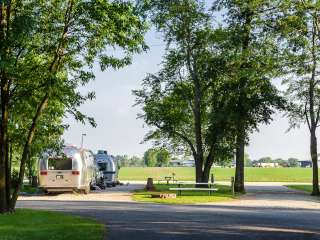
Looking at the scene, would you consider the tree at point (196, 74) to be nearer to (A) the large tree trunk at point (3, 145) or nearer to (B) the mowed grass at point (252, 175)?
(A) the large tree trunk at point (3, 145)

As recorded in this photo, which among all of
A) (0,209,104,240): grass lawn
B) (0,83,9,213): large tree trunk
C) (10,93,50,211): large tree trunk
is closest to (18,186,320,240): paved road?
(0,209,104,240): grass lawn

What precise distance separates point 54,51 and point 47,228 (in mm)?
7721

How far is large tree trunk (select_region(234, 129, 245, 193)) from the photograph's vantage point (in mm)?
41438

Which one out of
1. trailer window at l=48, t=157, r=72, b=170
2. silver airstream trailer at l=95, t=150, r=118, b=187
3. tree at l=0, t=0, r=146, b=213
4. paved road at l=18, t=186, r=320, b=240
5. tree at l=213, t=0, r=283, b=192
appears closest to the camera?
paved road at l=18, t=186, r=320, b=240

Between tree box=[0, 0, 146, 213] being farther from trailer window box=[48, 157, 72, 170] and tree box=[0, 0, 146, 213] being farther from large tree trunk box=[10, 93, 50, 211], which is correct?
trailer window box=[48, 157, 72, 170]

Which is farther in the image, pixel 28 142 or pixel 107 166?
pixel 107 166

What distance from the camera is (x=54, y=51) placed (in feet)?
68.0

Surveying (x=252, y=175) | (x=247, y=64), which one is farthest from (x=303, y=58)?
(x=252, y=175)

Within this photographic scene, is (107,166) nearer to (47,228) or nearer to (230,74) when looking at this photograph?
(230,74)

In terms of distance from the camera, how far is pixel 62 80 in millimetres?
20250

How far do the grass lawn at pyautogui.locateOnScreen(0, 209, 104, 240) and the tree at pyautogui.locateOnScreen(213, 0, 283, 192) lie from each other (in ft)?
75.3

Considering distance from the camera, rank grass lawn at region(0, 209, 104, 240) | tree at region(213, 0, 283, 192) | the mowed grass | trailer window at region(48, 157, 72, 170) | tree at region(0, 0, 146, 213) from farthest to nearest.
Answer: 1. the mowed grass
2. tree at region(213, 0, 283, 192)
3. trailer window at region(48, 157, 72, 170)
4. tree at region(0, 0, 146, 213)
5. grass lawn at region(0, 209, 104, 240)

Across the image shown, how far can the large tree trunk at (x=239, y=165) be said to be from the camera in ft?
136

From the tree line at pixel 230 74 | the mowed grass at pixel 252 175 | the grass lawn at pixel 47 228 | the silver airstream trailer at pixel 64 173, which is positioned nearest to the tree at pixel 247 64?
the tree line at pixel 230 74
